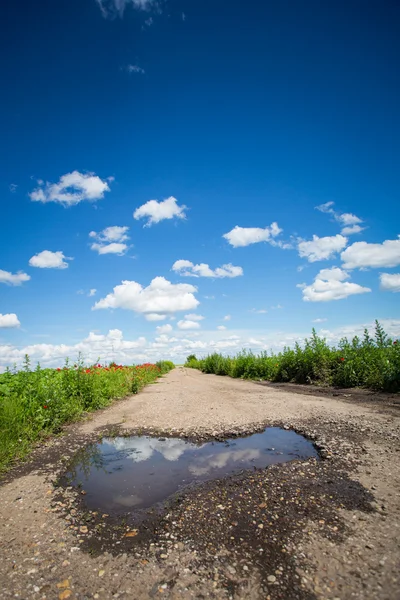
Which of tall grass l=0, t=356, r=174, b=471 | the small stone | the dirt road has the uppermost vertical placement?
tall grass l=0, t=356, r=174, b=471

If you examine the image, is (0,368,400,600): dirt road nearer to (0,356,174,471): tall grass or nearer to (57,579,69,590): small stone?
(57,579,69,590): small stone

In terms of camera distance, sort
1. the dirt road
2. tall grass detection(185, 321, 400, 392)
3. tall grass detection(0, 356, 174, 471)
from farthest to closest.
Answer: tall grass detection(185, 321, 400, 392), tall grass detection(0, 356, 174, 471), the dirt road

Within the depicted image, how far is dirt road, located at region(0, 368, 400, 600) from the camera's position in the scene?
2.10 m

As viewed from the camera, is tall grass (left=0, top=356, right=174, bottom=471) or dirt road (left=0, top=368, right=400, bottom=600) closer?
dirt road (left=0, top=368, right=400, bottom=600)

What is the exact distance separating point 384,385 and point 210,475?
822cm

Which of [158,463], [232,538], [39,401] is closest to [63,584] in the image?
[232,538]

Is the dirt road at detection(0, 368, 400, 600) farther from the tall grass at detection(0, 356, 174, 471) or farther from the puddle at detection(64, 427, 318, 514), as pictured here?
the tall grass at detection(0, 356, 174, 471)

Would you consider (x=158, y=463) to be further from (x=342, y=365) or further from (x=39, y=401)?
(x=342, y=365)

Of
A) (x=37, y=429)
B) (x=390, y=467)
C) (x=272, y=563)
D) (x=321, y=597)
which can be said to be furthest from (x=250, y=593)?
(x=37, y=429)

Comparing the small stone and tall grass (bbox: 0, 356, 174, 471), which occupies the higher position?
tall grass (bbox: 0, 356, 174, 471)

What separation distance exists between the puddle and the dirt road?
269 mm

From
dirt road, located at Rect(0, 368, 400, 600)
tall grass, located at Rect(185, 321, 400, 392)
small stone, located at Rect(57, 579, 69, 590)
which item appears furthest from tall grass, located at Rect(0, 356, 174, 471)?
tall grass, located at Rect(185, 321, 400, 392)

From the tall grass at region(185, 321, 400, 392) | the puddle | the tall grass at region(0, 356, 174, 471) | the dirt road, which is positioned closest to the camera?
the dirt road

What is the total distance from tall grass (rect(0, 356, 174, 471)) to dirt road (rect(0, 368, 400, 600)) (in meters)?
0.98
